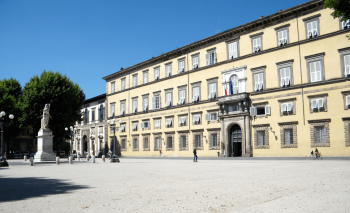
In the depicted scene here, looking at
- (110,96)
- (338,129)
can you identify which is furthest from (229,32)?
(110,96)

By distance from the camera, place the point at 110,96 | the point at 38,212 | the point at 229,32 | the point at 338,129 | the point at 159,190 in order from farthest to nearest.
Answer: the point at 110,96
the point at 229,32
the point at 338,129
the point at 159,190
the point at 38,212

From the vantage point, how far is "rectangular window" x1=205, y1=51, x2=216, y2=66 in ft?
135

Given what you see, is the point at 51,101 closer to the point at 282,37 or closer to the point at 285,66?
the point at 285,66

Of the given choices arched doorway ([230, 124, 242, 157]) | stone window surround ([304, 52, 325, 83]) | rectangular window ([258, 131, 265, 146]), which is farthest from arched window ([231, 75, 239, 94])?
stone window surround ([304, 52, 325, 83])

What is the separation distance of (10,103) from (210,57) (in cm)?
3080

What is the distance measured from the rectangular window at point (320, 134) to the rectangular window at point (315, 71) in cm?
481

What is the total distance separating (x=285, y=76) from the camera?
110ft

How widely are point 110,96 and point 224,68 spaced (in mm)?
27002

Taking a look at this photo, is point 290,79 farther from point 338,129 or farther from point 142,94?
point 142,94

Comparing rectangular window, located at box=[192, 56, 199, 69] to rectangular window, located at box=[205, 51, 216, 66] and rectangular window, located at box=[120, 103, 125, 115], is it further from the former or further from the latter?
rectangular window, located at box=[120, 103, 125, 115]

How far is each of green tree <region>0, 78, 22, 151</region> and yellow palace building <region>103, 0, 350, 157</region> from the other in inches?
768

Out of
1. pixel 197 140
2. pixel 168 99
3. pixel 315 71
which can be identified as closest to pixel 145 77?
pixel 168 99

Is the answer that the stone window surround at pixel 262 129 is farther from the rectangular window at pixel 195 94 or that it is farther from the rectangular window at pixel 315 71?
the rectangular window at pixel 195 94

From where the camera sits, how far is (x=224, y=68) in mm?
39500
